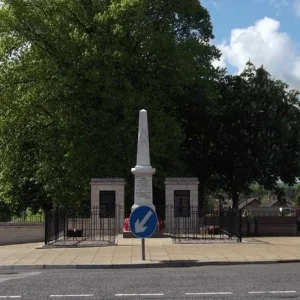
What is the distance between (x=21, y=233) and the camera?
28.7m

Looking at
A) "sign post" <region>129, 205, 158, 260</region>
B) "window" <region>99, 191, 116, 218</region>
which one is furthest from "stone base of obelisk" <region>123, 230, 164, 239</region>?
"sign post" <region>129, 205, 158, 260</region>

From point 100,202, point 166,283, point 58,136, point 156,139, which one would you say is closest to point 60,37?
point 58,136

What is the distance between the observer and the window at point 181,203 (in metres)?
27.7

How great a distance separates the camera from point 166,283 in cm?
1137

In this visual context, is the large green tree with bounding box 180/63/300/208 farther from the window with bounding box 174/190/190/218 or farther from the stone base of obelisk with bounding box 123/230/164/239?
the stone base of obelisk with bounding box 123/230/164/239

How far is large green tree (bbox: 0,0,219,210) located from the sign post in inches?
616

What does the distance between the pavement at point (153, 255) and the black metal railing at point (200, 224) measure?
212 cm

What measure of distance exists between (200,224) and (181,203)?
139 centimetres

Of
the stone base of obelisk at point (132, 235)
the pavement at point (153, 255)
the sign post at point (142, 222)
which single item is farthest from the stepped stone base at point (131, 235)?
the sign post at point (142, 222)

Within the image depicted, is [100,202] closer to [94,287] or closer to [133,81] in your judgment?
[133,81]

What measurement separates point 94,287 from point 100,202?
1689 cm

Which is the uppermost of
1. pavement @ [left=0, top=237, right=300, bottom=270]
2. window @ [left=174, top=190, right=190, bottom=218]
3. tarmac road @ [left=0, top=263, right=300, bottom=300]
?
window @ [left=174, top=190, right=190, bottom=218]

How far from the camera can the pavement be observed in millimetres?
14953

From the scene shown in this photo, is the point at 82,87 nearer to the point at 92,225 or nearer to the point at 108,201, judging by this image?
the point at 108,201
